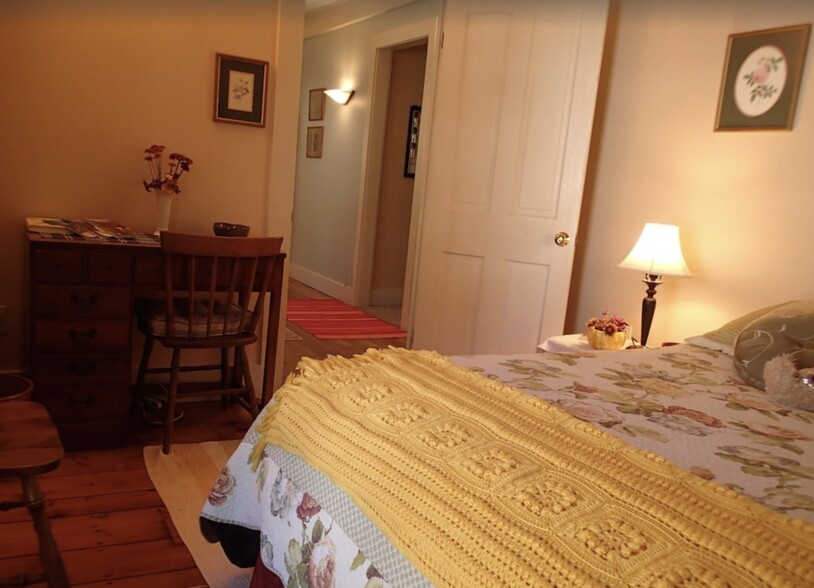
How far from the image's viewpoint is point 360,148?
5641mm

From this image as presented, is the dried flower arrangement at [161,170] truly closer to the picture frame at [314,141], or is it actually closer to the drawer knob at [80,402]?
the drawer knob at [80,402]

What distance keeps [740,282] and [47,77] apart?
285cm

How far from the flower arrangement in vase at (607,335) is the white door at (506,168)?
508 mm

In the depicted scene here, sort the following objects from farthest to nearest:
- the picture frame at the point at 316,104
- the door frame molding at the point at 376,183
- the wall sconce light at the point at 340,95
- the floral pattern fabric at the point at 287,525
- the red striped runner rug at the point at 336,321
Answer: the picture frame at the point at 316,104
the wall sconce light at the point at 340,95
the door frame molding at the point at 376,183
the red striped runner rug at the point at 336,321
the floral pattern fabric at the point at 287,525

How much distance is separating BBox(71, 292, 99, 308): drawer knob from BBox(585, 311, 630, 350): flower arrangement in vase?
189cm

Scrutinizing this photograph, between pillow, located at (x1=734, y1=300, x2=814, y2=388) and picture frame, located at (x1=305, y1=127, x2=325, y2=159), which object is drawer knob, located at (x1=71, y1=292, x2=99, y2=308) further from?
picture frame, located at (x1=305, y1=127, x2=325, y2=159)

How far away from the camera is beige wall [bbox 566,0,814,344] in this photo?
2.54m

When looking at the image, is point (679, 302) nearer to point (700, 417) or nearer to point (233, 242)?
point (700, 417)

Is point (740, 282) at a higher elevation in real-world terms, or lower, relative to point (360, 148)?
lower

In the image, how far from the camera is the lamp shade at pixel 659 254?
273 centimetres

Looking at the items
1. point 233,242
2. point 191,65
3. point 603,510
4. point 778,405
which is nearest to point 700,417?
point 778,405

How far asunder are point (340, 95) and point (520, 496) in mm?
5320

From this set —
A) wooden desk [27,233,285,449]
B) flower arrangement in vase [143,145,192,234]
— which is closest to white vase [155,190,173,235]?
flower arrangement in vase [143,145,192,234]

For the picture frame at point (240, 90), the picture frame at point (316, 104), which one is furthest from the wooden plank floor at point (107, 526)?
the picture frame at point (316, 104)
